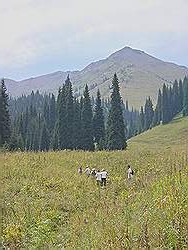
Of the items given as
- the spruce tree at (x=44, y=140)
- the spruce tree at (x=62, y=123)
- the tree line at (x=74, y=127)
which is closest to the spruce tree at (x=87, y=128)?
the tree line at (x=74, y=127)

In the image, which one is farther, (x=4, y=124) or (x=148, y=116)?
(x=148, y=116)

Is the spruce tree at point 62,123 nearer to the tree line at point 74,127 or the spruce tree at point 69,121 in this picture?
the tree line at point 74,127

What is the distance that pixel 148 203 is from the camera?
283 inches

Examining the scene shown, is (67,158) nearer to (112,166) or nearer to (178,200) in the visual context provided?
(112,166)

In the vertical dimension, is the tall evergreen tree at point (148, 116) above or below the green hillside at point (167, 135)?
above

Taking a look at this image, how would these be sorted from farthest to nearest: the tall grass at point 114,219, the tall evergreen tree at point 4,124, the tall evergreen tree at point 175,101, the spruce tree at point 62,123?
the tall evergreen tree at point 175,101, the spruce tree at point 62,123, the tall evergreen tree at point 4,124, the tall grass at point 114,219

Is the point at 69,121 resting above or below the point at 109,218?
above

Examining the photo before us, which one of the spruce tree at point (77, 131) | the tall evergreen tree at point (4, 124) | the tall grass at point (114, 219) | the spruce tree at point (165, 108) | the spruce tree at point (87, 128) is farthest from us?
the spruce tree at point (165, 108)

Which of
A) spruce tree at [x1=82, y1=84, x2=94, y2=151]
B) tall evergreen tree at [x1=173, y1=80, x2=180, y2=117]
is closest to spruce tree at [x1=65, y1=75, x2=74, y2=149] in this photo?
spruce tree at [x1=82, y1=84, x2=94, y2=151]

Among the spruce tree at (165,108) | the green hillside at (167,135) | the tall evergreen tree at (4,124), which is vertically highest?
the spruce tree at (165,108)

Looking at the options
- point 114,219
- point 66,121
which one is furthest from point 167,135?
point 114,219

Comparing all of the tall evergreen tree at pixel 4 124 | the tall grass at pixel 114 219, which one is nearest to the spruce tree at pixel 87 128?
the tall evergreen tree at pixel 4 124

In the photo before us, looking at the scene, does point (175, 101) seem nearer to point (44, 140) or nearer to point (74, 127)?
point (44, 140)

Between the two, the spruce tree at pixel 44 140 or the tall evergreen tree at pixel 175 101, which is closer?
the spruce tree at pixel 44 140
